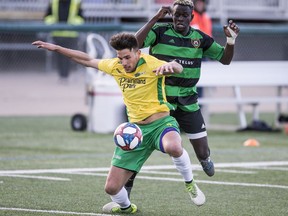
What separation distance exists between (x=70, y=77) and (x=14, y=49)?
159cm

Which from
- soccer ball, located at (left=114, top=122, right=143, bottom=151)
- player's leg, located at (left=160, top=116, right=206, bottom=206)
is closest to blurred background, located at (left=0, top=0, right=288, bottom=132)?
player's leg, located at (left=160, top=116, right=206, bottom=206)

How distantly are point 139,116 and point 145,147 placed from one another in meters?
0.30

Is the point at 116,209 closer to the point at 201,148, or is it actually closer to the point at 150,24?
the point at 201,148

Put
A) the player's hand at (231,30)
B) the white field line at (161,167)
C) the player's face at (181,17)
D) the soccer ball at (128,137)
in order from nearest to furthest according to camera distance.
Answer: the soccer ball at (128,137) < the player's hand at (231,30) < the player's face at (181,17) < the white field line at (161,167)

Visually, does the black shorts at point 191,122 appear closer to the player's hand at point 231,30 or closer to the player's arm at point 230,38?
the player's arm at point 230,38

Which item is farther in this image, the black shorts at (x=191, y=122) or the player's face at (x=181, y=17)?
the black shorts at (x=191, y=122)

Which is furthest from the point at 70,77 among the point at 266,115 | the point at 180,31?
the point at 180,31

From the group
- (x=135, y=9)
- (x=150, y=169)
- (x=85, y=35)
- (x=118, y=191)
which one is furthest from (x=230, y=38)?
(x=135, y=9)

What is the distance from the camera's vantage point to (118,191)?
8.46 metres

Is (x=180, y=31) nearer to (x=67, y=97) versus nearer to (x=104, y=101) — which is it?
(x=104, y=101)

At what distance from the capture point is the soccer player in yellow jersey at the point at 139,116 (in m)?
8.50

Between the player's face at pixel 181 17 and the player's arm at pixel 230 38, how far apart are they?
16.6 inches

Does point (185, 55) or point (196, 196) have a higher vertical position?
point (185, 55)

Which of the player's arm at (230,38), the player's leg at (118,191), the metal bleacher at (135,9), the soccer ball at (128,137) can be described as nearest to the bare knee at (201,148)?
the player's arm at (230,38)
